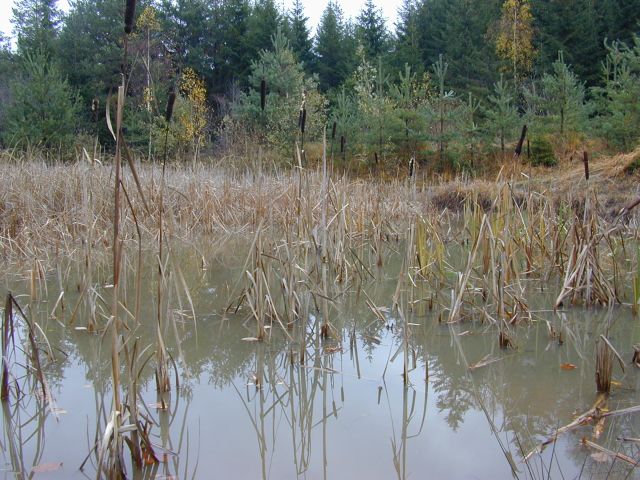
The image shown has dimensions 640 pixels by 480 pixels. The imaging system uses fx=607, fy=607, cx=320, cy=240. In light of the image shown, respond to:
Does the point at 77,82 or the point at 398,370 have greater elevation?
the point at 77,82

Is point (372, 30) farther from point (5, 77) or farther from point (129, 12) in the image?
point (129, 12)

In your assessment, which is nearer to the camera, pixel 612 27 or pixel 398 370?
pixel 398 370

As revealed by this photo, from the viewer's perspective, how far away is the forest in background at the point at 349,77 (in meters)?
14.2

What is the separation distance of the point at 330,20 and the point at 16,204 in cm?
2886

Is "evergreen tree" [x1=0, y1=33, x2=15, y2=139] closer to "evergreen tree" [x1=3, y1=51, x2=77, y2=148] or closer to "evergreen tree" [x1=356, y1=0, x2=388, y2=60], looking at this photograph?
"evergreen tree" [x1=3, y1=51, x2=77, y2=148]

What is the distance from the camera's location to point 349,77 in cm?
2725

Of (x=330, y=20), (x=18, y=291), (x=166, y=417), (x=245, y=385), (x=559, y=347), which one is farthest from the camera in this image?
(x=330, y=20)

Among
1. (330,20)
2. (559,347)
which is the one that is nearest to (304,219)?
(559,347)

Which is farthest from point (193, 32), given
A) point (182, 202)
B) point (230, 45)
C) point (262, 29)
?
point (182, 202)

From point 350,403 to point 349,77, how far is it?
26.3 m

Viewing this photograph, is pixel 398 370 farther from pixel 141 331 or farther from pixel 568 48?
pixel 568 48

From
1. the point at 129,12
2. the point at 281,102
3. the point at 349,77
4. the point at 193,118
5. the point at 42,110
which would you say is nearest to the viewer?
the point at 129,12

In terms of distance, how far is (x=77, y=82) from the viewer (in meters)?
26.7

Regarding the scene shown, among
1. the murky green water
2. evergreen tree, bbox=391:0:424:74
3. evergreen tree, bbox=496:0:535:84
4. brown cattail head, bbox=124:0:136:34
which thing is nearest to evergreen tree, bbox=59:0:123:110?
evergreen tree, bbox=391:0:424:74
